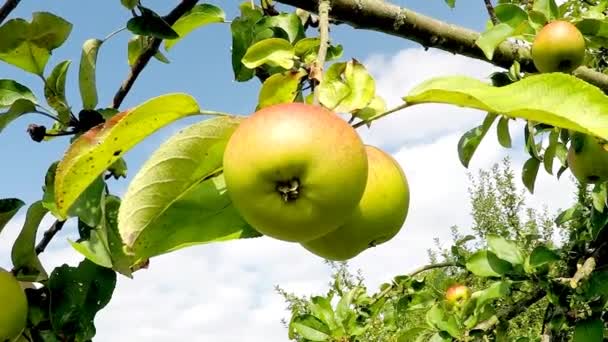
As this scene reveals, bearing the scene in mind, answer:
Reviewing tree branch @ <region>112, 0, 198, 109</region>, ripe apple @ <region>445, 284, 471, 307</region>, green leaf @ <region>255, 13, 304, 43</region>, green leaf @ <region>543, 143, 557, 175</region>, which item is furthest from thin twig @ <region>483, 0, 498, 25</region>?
ripe apple @ <region>445, 284, 471, 307</region>

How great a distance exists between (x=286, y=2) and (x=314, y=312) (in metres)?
1.57

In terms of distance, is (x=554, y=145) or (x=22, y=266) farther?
(x=554, y=145)

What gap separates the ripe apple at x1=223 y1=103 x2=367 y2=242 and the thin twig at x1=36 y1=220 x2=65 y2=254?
0.55m

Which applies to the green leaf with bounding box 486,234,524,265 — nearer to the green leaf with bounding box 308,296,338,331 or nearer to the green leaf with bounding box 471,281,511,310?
the green leaf with bounding box 471,281,511,310

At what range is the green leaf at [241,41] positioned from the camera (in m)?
1.10

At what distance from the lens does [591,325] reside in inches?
72.8

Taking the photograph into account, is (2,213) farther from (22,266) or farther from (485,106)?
(485,106)

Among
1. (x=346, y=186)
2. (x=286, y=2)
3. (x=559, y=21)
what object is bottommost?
(x=346, y=186)

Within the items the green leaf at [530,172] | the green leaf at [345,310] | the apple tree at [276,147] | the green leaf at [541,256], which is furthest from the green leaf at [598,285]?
the green leaf at [345,310]

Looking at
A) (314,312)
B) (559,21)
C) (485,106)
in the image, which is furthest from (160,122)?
(314,312)

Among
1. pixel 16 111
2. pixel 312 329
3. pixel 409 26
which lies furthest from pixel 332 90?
pixel 312 329

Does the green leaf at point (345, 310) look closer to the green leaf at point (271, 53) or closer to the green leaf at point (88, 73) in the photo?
the green leaf at point (88, 73)

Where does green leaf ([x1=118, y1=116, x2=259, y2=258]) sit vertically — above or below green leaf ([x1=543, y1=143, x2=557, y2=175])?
below

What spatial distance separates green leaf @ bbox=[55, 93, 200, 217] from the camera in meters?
0.62
